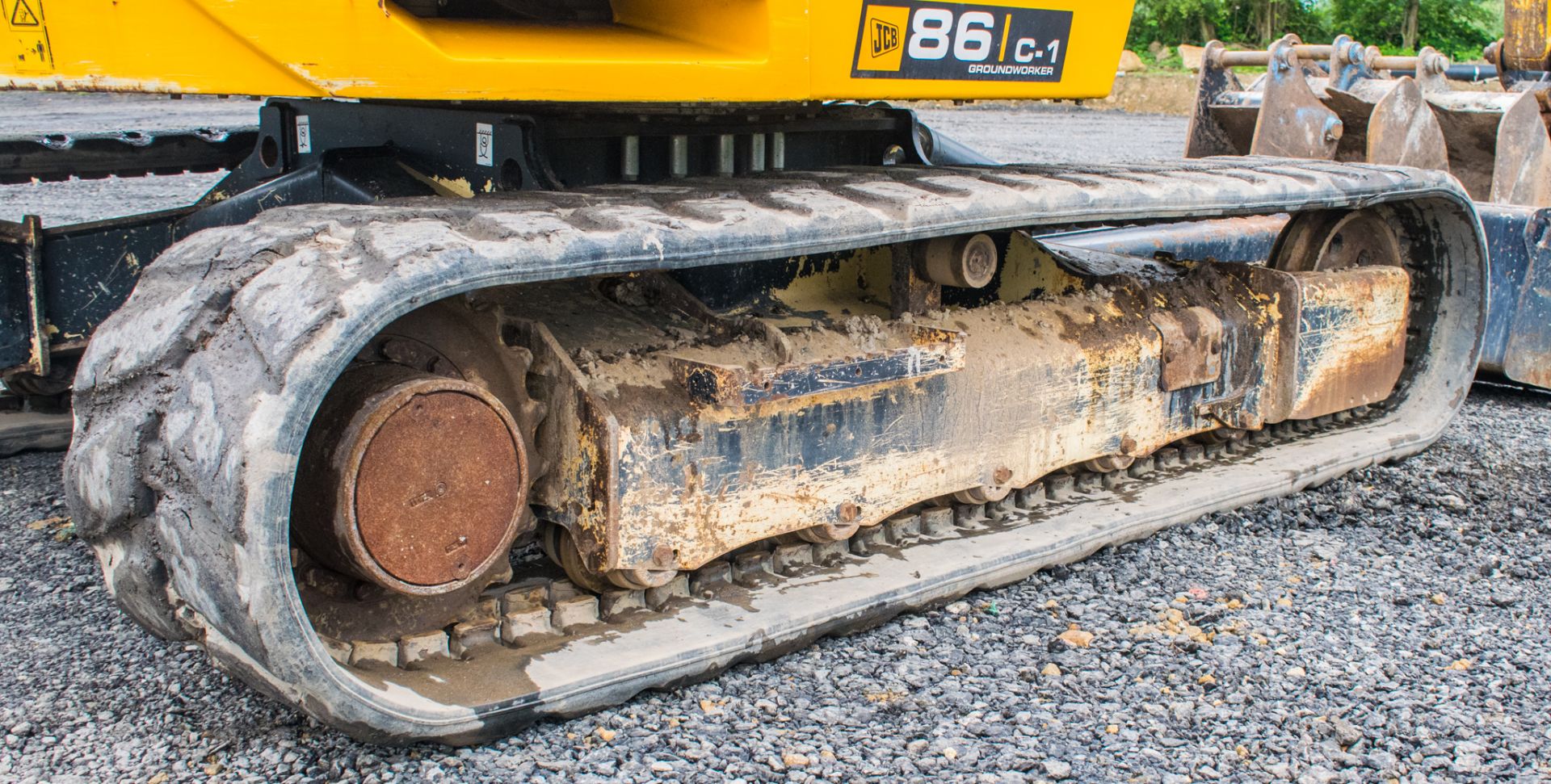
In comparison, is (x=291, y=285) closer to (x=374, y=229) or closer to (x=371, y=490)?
(x=374, y=229)

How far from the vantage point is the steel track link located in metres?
1.87

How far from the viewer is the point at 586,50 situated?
2.40 meters

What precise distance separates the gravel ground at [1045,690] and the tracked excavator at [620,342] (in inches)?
3.5

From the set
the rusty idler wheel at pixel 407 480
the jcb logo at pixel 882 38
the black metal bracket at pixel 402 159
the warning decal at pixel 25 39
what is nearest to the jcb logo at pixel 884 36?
the jcb logo at pixel 882 38

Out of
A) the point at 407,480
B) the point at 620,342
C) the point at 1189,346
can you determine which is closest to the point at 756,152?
the point at 620,342

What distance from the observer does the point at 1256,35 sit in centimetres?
2695

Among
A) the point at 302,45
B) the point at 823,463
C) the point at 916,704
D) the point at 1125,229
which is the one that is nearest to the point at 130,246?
the point at 302,45

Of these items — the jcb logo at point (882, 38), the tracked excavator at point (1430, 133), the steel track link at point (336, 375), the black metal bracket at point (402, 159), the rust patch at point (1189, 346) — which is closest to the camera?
the steel track link at point (336, 375)

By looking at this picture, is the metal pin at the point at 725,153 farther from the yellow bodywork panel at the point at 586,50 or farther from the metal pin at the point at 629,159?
the yellow bodywork panel at the point at 586,50

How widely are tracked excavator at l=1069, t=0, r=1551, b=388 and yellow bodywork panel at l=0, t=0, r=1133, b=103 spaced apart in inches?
70.5

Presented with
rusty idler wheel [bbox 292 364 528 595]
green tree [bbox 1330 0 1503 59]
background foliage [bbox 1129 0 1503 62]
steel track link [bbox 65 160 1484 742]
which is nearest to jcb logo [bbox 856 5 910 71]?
steel track link [bbox 65 160 1484 742]

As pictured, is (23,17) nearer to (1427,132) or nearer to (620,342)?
(620,342)

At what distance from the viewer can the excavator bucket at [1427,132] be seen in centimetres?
473

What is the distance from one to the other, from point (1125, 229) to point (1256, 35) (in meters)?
24.1
